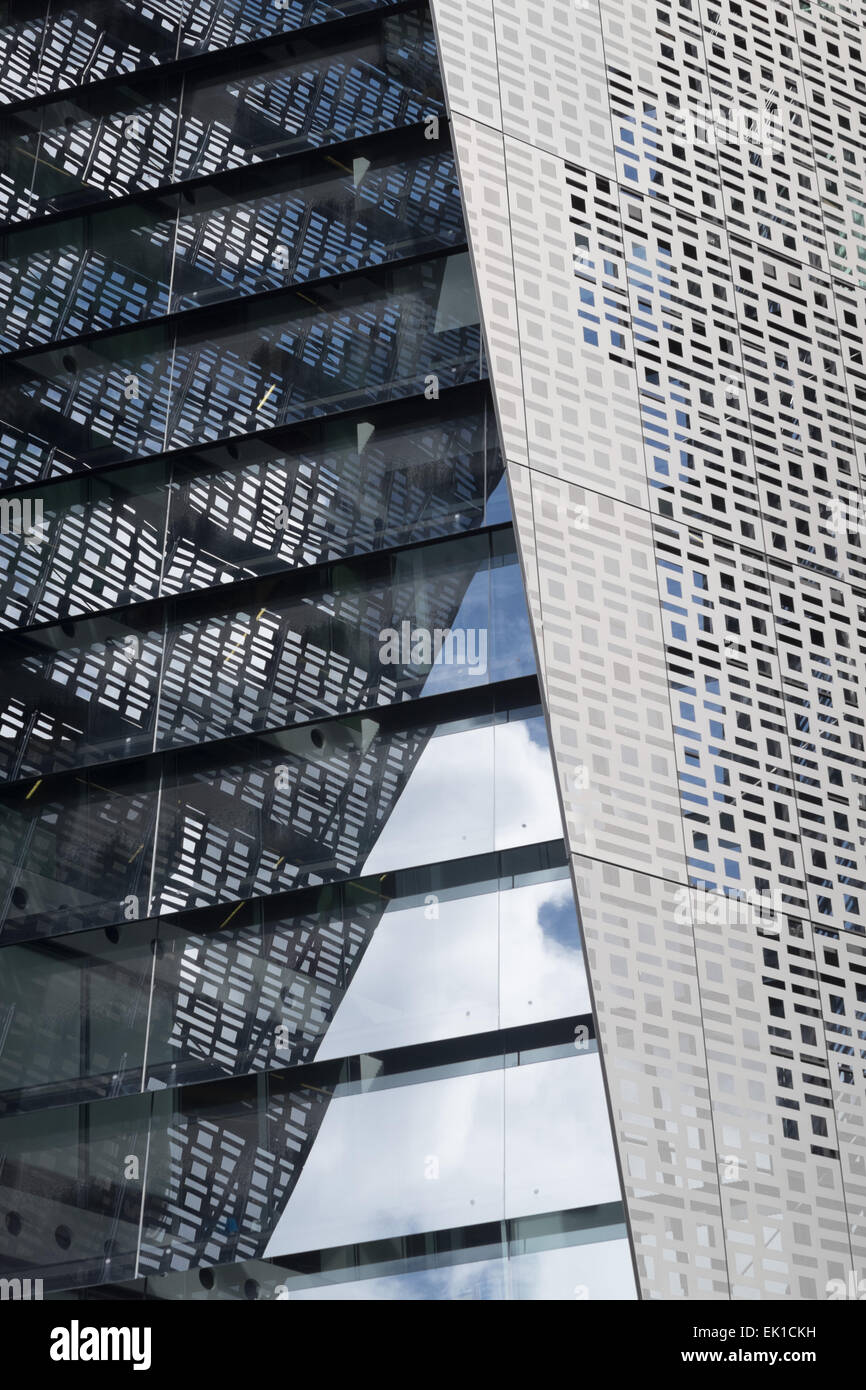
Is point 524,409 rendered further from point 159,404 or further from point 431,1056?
point 431,1056

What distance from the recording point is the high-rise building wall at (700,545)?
1151 cm

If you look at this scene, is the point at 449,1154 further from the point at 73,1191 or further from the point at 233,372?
the point at 233,372

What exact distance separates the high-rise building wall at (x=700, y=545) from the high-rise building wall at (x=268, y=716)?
0.40 m

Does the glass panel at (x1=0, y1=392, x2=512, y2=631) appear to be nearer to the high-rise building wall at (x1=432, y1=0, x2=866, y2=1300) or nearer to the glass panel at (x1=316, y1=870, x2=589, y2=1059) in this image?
the high-rise building wall at (x1=432, y1=0, x2=866, y2=1300)

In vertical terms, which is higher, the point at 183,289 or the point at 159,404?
the point at 183,289

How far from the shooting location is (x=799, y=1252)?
11.2m

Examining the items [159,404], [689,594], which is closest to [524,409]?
[689,594]

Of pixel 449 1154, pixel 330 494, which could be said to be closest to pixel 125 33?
pixel 330 494

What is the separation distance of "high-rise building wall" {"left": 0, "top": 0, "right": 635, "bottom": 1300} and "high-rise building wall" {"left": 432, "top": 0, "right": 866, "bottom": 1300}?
40 centimetres

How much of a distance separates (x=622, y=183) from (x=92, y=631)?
5110 millimetres

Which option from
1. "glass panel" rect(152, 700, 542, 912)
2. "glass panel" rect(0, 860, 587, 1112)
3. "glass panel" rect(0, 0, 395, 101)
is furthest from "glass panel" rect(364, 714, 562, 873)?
"glass panel" rect(0, 0, 395, 101)

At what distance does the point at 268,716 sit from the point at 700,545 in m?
3.20
